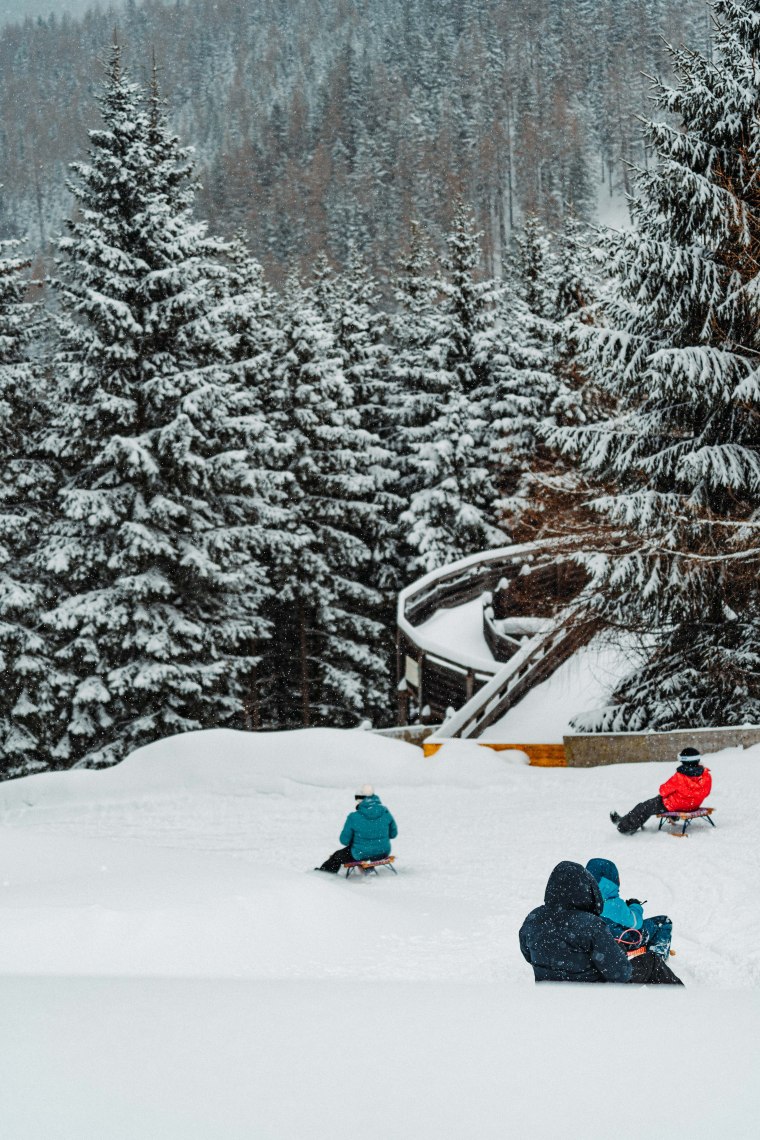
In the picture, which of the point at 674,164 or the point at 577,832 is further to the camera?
the point at 674,164

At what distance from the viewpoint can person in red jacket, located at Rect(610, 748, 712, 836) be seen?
11.2 meters

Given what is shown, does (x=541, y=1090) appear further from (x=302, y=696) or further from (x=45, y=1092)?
(x=302, y=696)

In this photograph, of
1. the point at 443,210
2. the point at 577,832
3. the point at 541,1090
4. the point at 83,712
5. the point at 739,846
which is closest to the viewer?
the point at 541,1090

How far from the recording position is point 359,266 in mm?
42281

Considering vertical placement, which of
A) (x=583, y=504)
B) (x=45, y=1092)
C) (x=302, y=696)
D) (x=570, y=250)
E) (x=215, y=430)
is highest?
(x=570, y=250)

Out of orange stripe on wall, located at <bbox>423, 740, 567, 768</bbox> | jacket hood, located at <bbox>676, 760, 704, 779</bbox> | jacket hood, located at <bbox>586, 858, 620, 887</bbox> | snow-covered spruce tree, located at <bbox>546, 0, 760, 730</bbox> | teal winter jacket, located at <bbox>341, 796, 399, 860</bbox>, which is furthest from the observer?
orange stripe on wall, located at <bbox>423, 740, 567, 768</bbox>

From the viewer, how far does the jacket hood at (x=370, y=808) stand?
1109 centimetres

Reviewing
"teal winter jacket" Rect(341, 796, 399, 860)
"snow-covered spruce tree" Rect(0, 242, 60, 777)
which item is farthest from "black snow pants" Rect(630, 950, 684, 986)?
"snow-covered spruce tree" Rect(0, 242, 60, 777)

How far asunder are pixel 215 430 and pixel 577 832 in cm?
1615

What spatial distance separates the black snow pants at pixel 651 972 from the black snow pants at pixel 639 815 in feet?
17.2

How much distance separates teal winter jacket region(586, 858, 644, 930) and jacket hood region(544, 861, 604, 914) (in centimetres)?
111

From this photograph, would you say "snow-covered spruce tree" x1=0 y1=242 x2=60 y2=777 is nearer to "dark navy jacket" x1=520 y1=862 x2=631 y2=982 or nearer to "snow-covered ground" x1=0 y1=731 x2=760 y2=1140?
"snow-covered ground" x1=0 y1=731 x2=760 y2=1140

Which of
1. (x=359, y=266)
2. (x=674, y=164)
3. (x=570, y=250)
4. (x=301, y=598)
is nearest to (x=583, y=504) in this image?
(x=674, y=164)

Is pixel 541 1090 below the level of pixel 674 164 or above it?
below
